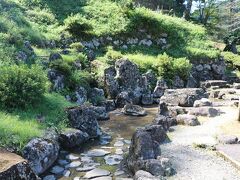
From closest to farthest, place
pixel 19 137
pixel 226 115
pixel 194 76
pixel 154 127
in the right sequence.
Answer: pixel 19 137 < pixel 154 127 < pixel 226 115 < pixel 194 76

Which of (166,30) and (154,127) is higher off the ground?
(166,30)

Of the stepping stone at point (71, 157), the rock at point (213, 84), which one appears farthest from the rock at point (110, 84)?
the stepping stone at point (71, 157)

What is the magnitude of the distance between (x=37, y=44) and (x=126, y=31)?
31.6ft

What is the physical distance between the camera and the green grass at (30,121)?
34.3ft

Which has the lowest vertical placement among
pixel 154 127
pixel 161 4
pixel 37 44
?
pixel 154 127

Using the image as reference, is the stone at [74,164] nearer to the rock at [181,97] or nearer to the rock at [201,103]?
the rock at [181,97]

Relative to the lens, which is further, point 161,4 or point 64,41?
point 161,4

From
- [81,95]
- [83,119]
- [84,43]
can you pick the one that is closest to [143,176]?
[83,119]

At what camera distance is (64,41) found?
27.0 m

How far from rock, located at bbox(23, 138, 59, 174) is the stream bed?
237 millimetres

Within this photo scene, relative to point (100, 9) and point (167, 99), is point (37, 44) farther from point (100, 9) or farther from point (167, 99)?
point (100, 9)

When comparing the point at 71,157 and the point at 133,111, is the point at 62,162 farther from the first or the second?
the point at 133,111

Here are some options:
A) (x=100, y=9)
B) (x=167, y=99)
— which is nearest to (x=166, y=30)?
(x=100, y=9)

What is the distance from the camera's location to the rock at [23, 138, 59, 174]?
1031cm
